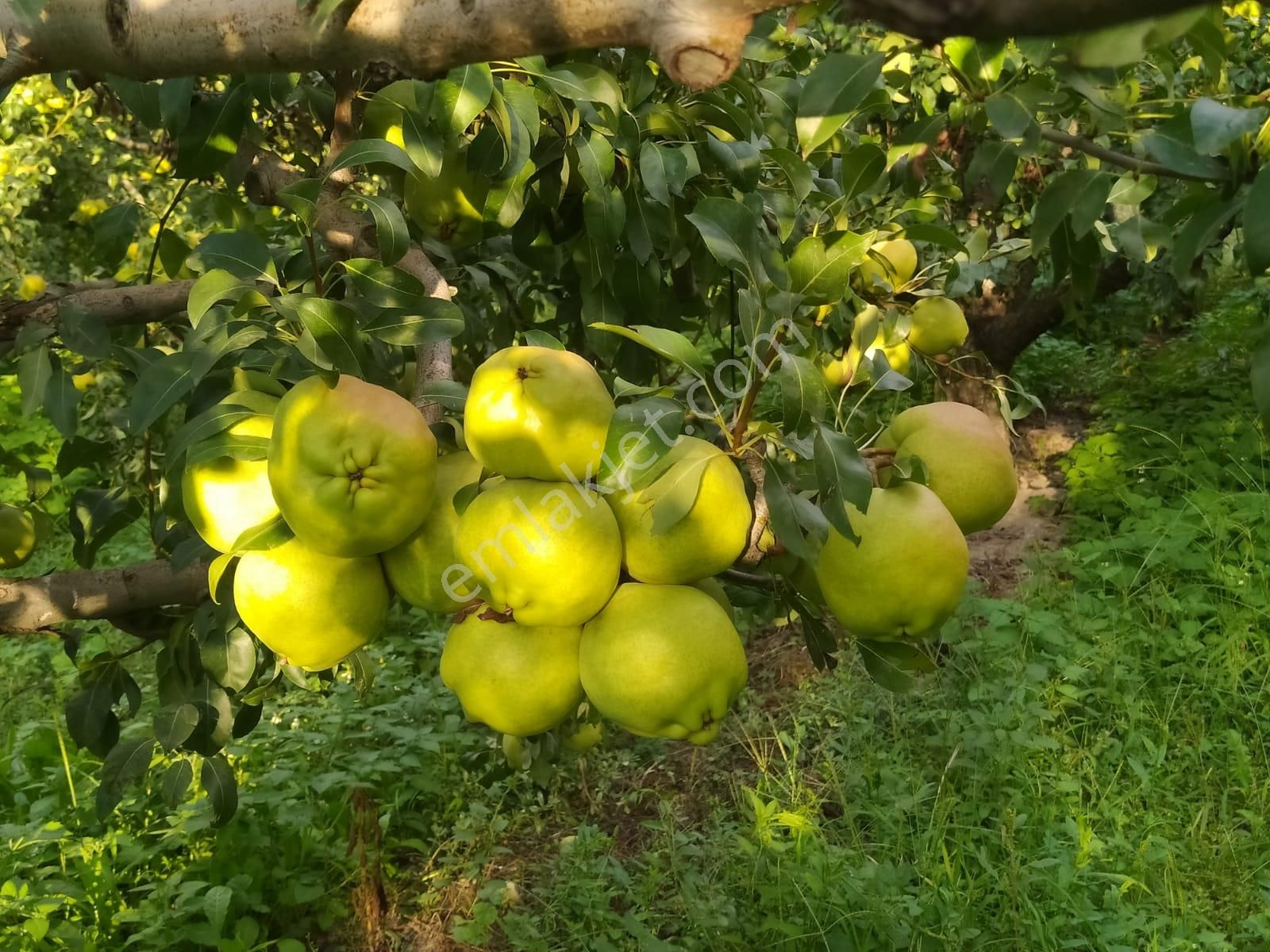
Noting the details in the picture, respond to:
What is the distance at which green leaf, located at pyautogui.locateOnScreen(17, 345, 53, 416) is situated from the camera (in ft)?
5.84

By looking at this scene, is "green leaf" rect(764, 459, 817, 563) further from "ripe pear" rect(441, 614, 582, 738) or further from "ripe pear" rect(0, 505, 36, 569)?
"ripe pear" rect(0, 505, 36, 569)

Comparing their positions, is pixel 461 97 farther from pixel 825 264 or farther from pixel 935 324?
pixel 935 324

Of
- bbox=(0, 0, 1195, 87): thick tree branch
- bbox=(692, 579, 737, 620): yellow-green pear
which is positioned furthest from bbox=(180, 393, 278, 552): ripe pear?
bbox=(692, 579, 737, 620): yellow-green pear

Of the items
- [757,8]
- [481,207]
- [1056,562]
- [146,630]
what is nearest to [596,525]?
[757,8]

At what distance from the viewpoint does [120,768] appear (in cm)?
208

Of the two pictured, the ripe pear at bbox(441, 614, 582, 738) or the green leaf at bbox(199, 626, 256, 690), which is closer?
the ripe pear at bbox(441, 614, 582, 738)

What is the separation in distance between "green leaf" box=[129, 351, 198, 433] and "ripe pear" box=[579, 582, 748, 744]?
0.59 m

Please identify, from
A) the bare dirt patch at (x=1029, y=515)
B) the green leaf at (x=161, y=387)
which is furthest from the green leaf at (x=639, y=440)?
the bare dirt patch at (x=1029, y=515)

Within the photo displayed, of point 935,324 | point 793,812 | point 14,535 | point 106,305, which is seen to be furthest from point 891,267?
point 793,812

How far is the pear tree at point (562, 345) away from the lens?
0.88 meters

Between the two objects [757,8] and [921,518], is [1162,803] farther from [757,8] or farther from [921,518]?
[757,8]

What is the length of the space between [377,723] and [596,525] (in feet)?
10.2

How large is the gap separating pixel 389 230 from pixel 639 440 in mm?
429

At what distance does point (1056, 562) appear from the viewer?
16.9ft
